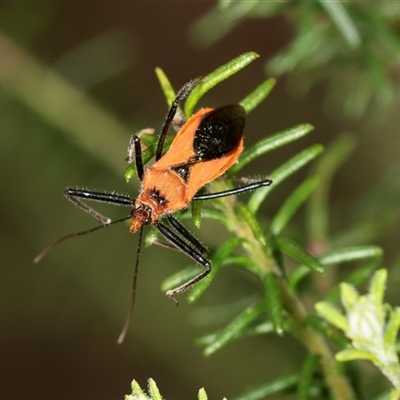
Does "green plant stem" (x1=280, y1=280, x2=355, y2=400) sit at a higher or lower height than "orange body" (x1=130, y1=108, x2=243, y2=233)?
lower

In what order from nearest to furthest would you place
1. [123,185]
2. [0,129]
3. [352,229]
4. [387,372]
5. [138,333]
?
[387,372] → [352,229] → [0,129] → [123,185] → [138,333]

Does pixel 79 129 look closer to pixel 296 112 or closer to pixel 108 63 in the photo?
pixel 108 63

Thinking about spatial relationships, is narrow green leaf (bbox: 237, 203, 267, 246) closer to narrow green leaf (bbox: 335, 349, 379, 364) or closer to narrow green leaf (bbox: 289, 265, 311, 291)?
narrow green leaf (bbox: 289, 265, 311, 291)

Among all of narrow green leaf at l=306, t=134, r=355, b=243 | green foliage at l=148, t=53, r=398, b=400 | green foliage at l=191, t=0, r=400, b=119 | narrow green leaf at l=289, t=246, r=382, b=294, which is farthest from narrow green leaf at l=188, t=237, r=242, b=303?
narrow green leaf at l=306, t=134, r=355, b=243

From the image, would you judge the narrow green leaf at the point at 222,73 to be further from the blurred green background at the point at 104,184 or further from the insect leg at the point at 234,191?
the blurred green background at the point at 104,184

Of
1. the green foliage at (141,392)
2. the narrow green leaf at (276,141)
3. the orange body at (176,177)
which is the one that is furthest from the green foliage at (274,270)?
the green foliage at (141,392)

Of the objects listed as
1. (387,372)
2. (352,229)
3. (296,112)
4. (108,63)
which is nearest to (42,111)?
(108,63)
